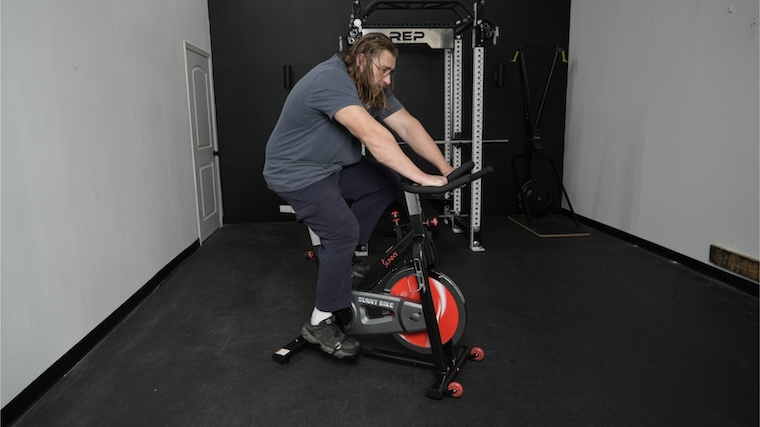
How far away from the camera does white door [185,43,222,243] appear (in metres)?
4.33

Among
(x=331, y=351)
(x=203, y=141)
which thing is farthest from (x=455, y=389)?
(x=203, y=141)

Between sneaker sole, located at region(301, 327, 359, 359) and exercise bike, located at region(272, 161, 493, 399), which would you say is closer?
exercise bike, located at region(272, 161, 493, 399)

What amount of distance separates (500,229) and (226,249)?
8.09 ft

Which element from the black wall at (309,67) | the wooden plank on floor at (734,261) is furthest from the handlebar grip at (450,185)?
the black wall at (309,67)

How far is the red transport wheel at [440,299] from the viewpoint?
207 cm

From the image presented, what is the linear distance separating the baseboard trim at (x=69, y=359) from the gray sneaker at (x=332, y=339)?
1.01 metres

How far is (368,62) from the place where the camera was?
1.98 m

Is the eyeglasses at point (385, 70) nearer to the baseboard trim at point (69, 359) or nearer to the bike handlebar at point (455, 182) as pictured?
the bike handlebar at point (455, 182)

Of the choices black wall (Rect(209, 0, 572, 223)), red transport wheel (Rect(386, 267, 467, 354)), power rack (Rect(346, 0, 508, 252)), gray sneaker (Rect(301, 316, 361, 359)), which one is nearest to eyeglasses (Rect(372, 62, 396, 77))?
red transport wheel (Rect(386, 267, 467, 354))

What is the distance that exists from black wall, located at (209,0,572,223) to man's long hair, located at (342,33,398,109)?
314cm

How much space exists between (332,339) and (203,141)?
10.1 ft

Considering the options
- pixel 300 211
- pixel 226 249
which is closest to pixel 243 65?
pixel 226 249

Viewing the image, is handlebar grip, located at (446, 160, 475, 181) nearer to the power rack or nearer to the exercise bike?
the exercise bike

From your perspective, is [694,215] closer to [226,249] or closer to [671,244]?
[671,244]
